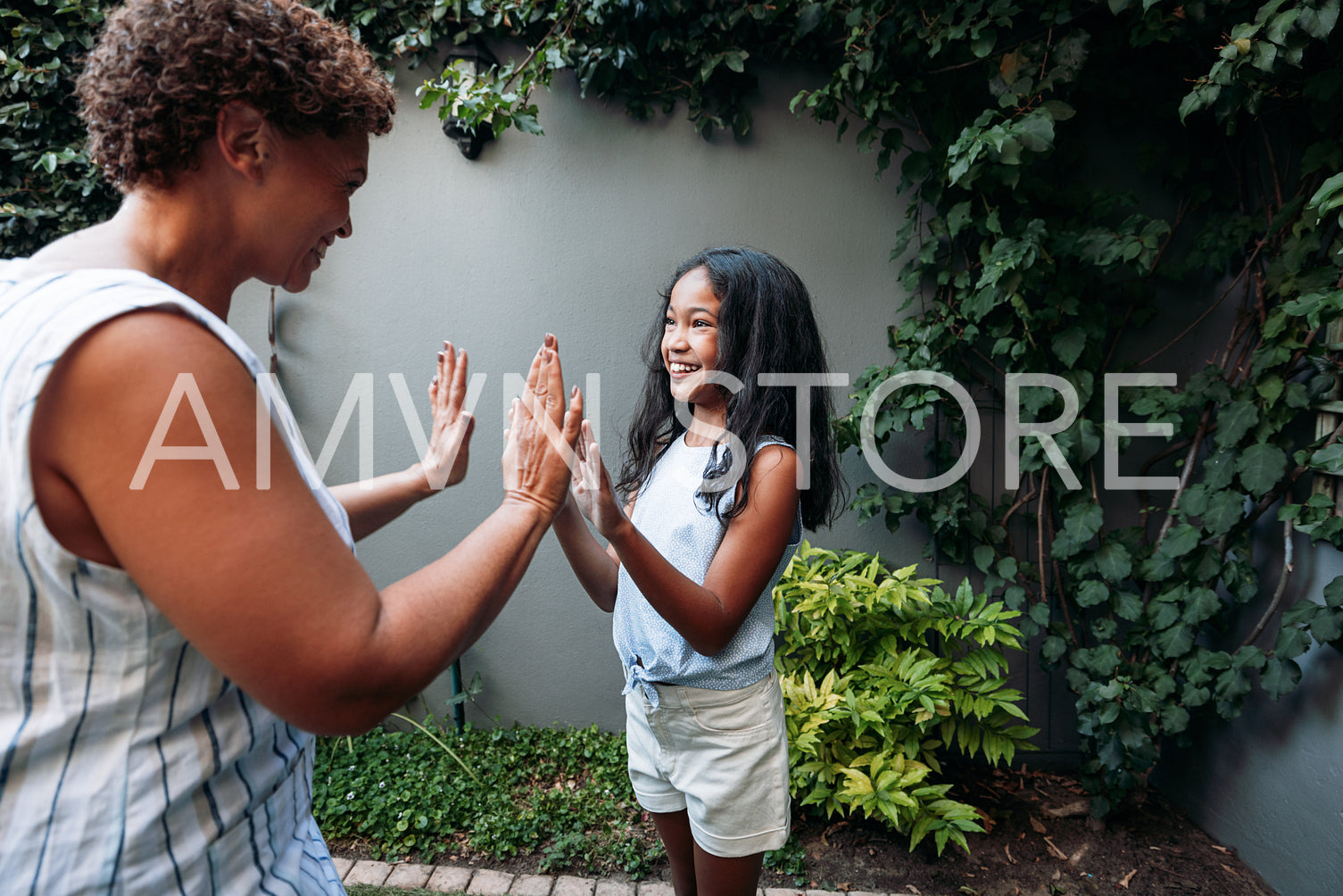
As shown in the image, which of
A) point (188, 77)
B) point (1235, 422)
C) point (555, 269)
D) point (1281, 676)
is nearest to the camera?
point (188, 77)

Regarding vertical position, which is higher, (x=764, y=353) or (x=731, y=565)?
(x=764, y=353)

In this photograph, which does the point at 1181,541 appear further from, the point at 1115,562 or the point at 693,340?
the point at 693,340

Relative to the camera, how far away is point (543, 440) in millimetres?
1078

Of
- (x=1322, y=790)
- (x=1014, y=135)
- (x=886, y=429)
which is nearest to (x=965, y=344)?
(x=886, y=429)

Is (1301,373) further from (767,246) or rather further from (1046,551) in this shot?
(767,246)

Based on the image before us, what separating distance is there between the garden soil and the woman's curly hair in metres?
2.57

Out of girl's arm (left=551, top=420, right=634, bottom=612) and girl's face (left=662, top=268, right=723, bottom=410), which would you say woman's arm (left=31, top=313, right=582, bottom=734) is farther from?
girl's face (left=662, top=268, right=723, bottom=410)

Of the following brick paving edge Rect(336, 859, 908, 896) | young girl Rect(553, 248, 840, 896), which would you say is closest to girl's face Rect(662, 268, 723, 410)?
young girl Rect(553, 248, 840, 896)

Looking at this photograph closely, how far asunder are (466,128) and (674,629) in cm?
232

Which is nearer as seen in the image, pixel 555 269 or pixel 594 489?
pixel 594 489

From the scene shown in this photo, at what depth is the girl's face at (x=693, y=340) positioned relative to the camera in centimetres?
167

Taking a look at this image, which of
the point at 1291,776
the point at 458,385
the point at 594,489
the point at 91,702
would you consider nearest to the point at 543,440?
the point at 594,489

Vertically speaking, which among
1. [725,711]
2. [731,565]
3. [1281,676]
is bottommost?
[1281,676]

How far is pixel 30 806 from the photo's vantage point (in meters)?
0.74
